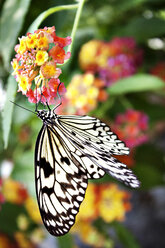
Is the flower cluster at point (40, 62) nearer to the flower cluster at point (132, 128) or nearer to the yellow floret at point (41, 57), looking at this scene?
the yellow floret at point (41, 57)

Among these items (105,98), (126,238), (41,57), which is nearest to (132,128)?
(105,98)

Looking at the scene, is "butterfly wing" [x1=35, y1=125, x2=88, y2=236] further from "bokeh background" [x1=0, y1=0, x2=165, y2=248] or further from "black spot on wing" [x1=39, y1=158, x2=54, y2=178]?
"bokeh background" [x1=0, y1=0, x2=165, y2=248]

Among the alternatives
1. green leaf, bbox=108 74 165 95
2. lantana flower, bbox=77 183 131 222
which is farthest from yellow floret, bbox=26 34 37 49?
lantana flower, bbox=77 183 131 222

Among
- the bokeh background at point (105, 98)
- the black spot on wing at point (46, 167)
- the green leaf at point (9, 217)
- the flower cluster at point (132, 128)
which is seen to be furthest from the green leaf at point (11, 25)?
the green leaf at point (9, 217)

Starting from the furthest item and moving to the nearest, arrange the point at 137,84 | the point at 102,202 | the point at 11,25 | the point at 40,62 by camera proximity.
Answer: the point at 102,202 < the point at 137,84 < the point at 11,25 < the point at 40,62

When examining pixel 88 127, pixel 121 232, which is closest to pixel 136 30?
pixel 88 127

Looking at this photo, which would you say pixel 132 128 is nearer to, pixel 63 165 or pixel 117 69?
pixel 117 69
